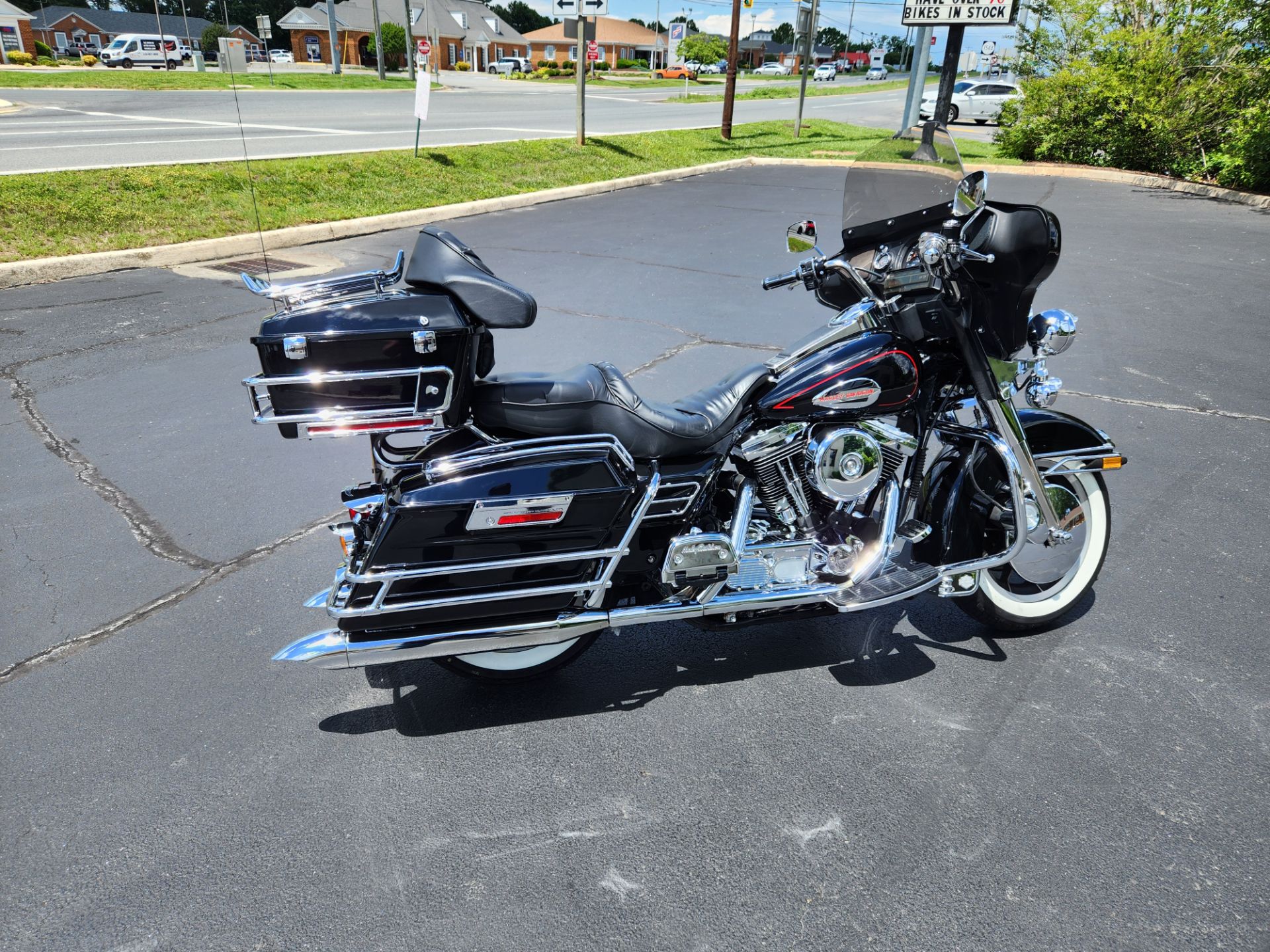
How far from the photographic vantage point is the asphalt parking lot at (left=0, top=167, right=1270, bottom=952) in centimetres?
226

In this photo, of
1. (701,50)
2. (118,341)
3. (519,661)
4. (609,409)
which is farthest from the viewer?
(701,50)

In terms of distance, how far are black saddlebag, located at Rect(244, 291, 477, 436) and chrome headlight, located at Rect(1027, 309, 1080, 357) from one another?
1.98 m

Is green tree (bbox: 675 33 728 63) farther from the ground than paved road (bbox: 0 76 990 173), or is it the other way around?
green tree (bbox: 675 33 728 63)

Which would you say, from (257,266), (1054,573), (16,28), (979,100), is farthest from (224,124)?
(16,28)

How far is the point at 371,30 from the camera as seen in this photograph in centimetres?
6562

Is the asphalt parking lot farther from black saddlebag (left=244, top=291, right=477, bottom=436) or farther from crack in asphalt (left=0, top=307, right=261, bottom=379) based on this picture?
crack in asphalt (left=0, top=307, right=261, bottom=379)

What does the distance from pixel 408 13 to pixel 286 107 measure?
1816cm

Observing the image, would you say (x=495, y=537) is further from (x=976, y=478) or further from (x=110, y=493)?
(x=110, y=493)

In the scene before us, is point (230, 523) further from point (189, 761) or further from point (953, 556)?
point (953, 556)

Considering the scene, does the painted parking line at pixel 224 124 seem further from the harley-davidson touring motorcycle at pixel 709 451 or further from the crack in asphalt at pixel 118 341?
the harley-davidson touring motorcycle at pixel 709 451

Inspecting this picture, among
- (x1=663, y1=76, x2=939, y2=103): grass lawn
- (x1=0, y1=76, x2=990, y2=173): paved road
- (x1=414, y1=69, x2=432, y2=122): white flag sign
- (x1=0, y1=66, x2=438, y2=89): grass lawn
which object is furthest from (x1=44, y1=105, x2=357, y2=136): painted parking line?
(x1=663, y1=76, x2=939, y2=103): grass lawn

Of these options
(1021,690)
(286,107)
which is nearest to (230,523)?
(1021,690)

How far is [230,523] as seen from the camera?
13.5 feet

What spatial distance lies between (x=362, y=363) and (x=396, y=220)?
347 inches
